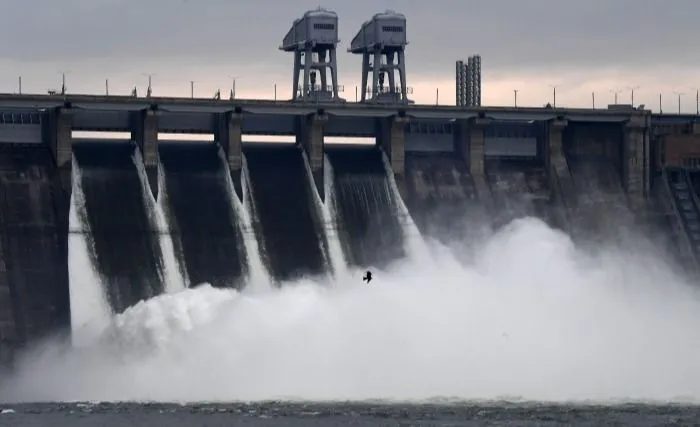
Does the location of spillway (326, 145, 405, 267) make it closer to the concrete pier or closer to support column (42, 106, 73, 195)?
the concrete pier

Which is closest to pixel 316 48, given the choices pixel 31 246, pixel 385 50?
pixel 385 50

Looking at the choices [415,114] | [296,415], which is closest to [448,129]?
[415,114]

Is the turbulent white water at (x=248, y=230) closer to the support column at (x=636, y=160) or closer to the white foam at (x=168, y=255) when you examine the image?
the white foam at (x=168, y=255)

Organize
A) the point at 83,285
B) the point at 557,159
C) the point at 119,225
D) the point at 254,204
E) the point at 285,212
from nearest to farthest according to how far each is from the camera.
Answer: the point at 83,285, the point at 119,225, the point at 254,204, the point at 285,212, the point at 557,159

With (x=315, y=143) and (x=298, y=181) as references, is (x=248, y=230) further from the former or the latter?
(x=315, y=143)

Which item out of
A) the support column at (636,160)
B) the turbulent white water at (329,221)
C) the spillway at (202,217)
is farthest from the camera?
the support column at (636,160)

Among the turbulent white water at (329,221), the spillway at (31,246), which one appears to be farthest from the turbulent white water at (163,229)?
the turbulent white water at (329,221)
